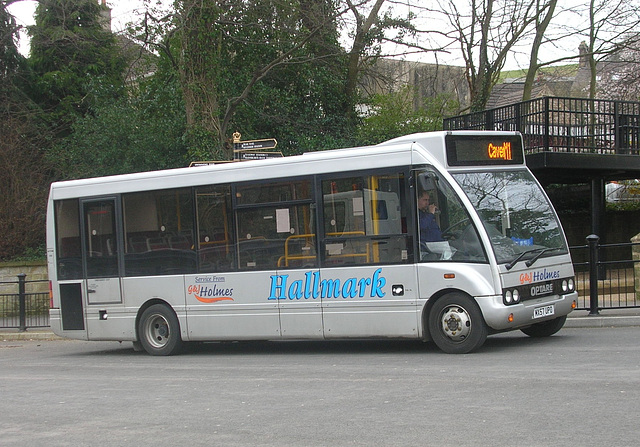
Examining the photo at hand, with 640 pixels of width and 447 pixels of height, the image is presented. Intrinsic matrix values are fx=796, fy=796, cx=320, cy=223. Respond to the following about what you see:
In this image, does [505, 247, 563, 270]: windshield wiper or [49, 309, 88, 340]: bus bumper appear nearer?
[505, 247, 563, 270]: windshield wiper

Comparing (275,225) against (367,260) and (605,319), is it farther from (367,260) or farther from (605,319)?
(605,319)

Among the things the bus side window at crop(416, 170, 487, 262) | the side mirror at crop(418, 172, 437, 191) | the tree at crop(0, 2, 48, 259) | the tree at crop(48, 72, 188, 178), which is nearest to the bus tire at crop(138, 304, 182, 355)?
the bus side window at crop(416, 170, 487, 262)

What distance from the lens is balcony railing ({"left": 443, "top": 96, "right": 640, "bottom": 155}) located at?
18281 mm

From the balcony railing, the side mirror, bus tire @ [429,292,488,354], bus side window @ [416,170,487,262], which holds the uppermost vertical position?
the balcony railing

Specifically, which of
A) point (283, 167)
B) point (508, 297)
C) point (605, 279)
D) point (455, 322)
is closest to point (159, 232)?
point (283, 167)

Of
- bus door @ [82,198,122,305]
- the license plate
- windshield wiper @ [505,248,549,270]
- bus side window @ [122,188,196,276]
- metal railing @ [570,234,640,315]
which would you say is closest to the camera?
windshield wiper @ [505,248,549,270]

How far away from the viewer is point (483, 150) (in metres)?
10.9

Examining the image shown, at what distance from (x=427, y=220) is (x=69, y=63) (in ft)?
74.4

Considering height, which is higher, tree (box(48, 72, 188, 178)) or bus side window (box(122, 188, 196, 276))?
tree (box(48, 72, 188, 178))

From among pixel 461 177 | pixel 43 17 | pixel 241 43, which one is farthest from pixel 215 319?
pixel 43 17

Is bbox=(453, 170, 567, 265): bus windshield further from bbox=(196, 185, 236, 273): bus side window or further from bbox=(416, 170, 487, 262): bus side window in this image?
bbox=(196, 185, 236, 273): bus side window

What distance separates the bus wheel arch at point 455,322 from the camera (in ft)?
33.1

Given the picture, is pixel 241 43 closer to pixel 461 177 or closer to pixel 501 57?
pixel 501 57

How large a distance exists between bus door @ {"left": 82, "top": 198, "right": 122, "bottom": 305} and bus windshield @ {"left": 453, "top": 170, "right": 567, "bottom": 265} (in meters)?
6.14
